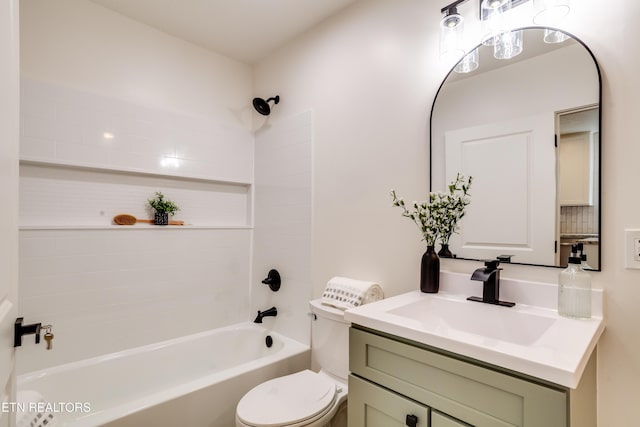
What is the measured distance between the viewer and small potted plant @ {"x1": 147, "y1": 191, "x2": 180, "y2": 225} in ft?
7.22

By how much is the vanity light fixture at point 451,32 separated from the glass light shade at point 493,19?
0.30 ft

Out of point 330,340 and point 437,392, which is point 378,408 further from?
point 330,340

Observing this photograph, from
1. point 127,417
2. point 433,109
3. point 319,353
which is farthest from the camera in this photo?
point 319,353

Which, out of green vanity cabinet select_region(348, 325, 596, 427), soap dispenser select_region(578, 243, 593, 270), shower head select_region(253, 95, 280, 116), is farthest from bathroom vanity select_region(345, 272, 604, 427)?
shower head select_region(253, 95, 280, 116)

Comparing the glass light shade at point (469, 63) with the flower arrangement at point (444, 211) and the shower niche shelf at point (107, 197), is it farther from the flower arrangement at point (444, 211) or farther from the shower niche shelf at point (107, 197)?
the shower niche shelf at point (107, 197)

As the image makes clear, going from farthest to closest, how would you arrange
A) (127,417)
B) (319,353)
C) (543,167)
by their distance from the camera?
(319,353)
(127,417)
(543,167)

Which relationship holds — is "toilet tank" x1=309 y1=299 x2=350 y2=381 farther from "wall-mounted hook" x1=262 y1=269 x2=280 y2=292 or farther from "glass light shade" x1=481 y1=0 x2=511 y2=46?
"glass light shade" x1=481 y1=0 x2=511 y2=46

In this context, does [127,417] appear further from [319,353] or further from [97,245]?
[97,245]

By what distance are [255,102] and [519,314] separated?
7.05ft

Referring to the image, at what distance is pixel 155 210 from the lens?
2.23 m

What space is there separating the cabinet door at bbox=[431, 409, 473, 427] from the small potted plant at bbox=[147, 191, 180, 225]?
1.95 meters

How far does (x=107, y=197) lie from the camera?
206cm

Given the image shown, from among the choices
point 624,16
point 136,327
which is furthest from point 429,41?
point 136,327

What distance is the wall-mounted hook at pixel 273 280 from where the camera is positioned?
2.39m
